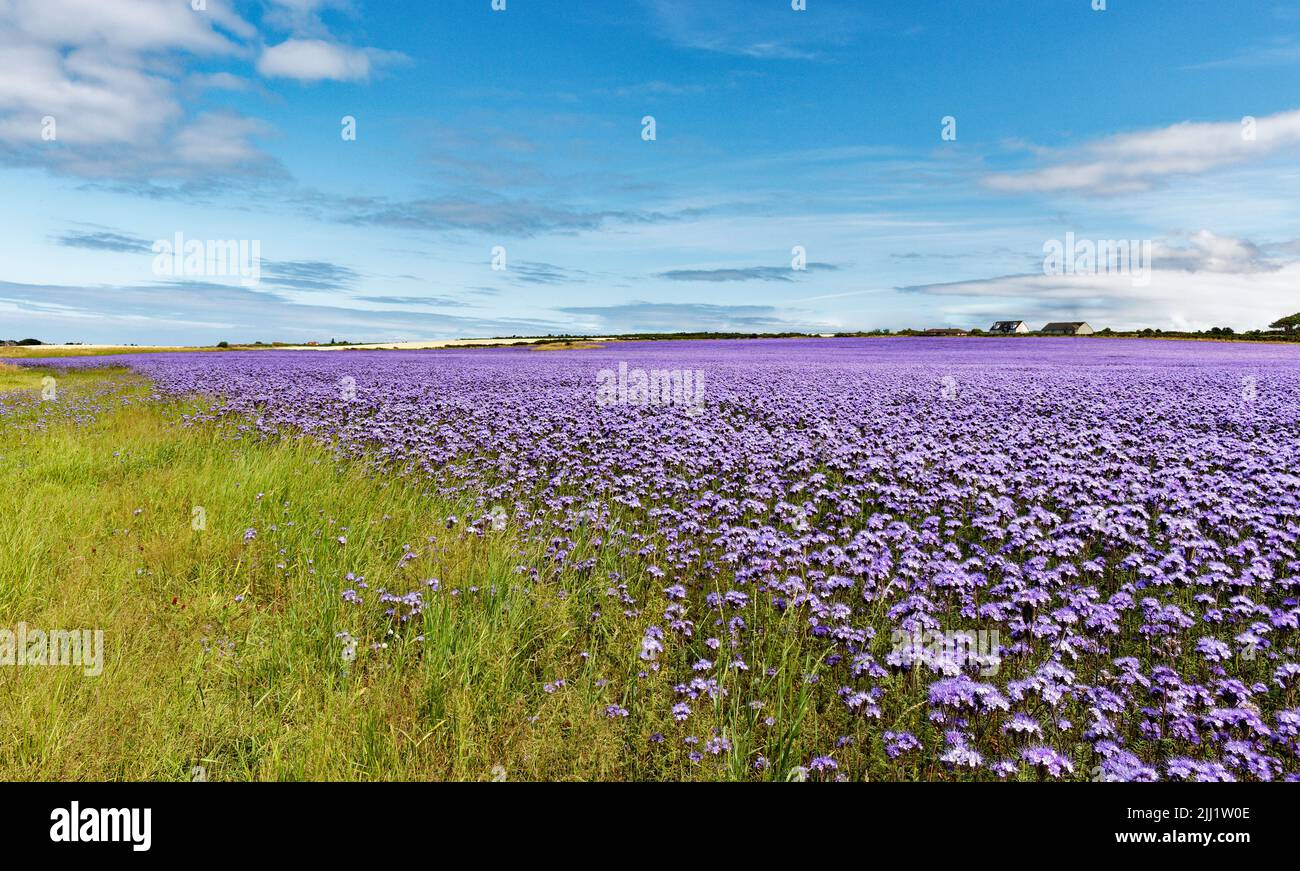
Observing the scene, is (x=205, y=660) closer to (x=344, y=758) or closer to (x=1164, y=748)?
(x=344, y=758)

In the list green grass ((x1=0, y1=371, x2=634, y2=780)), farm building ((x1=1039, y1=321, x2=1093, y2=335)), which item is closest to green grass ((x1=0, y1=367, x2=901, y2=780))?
green grass ((x1=0, y1=371, x2=634, y2=780))

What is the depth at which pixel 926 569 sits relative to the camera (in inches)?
186

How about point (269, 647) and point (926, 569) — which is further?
point (926, 569)

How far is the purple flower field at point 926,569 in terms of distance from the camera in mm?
3262

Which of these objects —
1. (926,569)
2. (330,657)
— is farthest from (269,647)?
(926,569)

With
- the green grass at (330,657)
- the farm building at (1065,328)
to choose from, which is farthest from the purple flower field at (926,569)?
the farm building at (1065,328)

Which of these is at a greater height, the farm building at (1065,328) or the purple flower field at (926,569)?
the farm building at (1065,328)

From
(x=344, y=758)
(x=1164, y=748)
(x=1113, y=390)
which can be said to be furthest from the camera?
(x=1113, y=390)

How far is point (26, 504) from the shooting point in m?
6.18

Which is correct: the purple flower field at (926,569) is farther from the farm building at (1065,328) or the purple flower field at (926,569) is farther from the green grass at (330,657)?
the farm building at (1065,328)

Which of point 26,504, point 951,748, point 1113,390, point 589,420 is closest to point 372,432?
point 589,420

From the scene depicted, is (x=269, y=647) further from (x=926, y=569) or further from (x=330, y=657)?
(x=926, y=569)

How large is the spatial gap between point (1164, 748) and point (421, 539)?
17.8 feet
